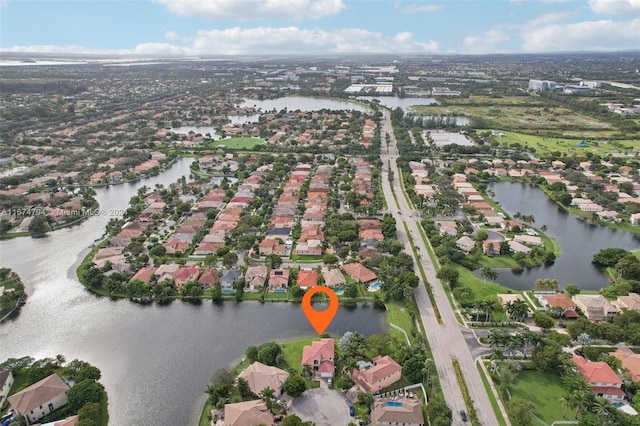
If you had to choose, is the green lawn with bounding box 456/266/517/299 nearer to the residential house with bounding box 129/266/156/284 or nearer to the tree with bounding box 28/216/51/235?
the residential house with bounding box 129/266/156/284

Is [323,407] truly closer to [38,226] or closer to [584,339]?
[584,339]

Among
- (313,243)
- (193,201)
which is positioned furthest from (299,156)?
(313,243)

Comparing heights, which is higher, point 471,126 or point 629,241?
point 471,126

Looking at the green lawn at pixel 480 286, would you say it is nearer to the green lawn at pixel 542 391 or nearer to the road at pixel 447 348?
the road at pixel 447 348

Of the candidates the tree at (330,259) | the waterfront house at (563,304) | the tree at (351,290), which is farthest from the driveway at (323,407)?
the waterfront house at (563,304)

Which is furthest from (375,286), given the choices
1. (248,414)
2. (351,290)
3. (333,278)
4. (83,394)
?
(83,394)

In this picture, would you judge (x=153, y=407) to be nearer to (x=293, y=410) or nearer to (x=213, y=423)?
(x=213, y=423)

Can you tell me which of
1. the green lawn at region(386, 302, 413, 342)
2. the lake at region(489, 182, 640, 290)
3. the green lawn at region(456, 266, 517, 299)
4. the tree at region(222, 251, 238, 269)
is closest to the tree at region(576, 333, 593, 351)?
the green lawn at region(456, 266, 517, 299)
